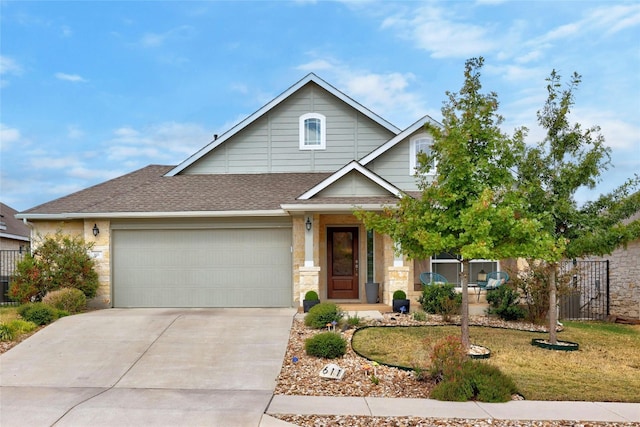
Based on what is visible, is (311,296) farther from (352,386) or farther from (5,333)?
(5,333)

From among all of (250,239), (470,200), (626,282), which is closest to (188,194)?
(250,239)

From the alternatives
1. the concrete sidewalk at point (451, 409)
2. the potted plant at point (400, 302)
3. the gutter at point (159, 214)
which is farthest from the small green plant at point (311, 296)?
the concrete sidewalk at point (451, 409)

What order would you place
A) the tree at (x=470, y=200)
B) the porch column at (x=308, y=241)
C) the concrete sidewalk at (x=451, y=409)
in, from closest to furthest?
the concrete sidewalk at (x=451, y=409) → the tree at (x=470, y=200) → the porch column at (x=308, y=241)

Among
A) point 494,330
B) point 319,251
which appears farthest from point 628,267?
point 319,251

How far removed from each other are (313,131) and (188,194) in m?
4.72

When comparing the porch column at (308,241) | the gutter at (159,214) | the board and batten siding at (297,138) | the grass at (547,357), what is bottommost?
the grass at (547,357)

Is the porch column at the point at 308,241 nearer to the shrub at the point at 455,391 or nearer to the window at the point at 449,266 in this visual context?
the window at the point at 449,266

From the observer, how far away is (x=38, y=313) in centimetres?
1204

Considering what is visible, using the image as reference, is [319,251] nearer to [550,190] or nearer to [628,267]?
[550,190]

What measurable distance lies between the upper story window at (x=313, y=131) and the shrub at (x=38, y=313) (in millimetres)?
9056

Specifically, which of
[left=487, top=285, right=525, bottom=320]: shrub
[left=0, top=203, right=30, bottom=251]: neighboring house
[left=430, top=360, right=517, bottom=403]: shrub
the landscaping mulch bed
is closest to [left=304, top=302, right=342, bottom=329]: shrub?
the landscaping mulch bed

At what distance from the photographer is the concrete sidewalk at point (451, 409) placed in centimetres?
671

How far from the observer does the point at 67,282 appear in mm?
13914

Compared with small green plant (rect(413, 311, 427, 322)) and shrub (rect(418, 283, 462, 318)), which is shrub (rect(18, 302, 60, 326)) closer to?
small green plant (rect(413, 311, 427, 322))
